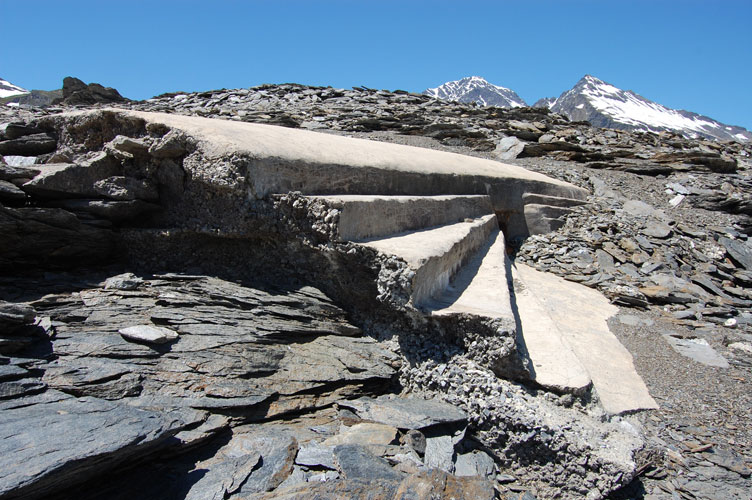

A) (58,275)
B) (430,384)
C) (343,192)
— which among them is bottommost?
(430,384)

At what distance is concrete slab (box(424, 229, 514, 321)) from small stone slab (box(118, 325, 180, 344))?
77.0 inches

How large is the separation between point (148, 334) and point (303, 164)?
6.92ft

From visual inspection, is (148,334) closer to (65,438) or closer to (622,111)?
(65,438)

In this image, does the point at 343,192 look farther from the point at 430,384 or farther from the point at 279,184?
the point at 430,384

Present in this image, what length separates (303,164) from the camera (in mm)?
4445

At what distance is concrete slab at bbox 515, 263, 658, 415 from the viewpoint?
13.8 ft

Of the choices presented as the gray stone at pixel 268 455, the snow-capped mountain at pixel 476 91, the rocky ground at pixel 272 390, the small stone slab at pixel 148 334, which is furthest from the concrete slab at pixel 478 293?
the snow-capped mountain at pixel 476 91

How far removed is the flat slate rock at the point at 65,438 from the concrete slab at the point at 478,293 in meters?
2.18

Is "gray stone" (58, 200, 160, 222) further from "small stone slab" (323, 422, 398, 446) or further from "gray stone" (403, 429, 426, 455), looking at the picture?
"gray stone" (403, 429, 426, 455)

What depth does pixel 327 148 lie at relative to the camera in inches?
205

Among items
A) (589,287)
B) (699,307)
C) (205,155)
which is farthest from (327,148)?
(699,307)

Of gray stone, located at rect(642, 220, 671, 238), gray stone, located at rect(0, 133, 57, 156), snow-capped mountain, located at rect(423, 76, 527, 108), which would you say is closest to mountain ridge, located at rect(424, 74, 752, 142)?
snow-capped mountain, located at rect(423, 76, 527, 108)

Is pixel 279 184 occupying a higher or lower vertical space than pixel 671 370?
higher

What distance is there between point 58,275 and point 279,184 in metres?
2.06
